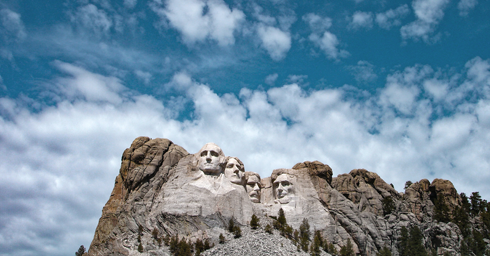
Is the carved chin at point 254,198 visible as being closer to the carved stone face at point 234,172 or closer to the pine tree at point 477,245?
the carved stone face at point 234,172

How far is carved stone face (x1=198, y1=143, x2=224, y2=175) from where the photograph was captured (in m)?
38.0

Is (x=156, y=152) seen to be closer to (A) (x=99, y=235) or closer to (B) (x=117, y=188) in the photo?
(B) (x=117, y=188)

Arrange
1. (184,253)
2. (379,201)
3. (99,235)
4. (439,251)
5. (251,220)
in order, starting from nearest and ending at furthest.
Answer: (184,253), (99,235), (251,220), (439,251), (379,201)

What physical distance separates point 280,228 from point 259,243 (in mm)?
3813

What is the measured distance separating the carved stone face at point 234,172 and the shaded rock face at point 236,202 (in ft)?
0.28

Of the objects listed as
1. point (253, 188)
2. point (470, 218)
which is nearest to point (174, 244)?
point (253, 188)

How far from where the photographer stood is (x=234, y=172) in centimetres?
3872

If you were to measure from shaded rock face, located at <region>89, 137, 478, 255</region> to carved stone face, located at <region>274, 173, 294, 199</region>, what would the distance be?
0.28ft

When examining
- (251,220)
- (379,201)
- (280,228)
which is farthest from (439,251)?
(251,220)

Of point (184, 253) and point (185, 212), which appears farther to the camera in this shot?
point (185, 212)

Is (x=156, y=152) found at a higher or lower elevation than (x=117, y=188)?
higher

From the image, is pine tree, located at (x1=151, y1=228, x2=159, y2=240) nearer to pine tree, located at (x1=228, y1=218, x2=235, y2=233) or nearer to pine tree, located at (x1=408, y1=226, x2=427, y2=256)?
pine tree, located at (x1=228, y1=218, x2=235, y2=233)

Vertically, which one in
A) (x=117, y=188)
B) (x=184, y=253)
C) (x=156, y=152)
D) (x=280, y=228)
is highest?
(x=156, y=152)

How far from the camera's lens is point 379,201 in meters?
42.7
